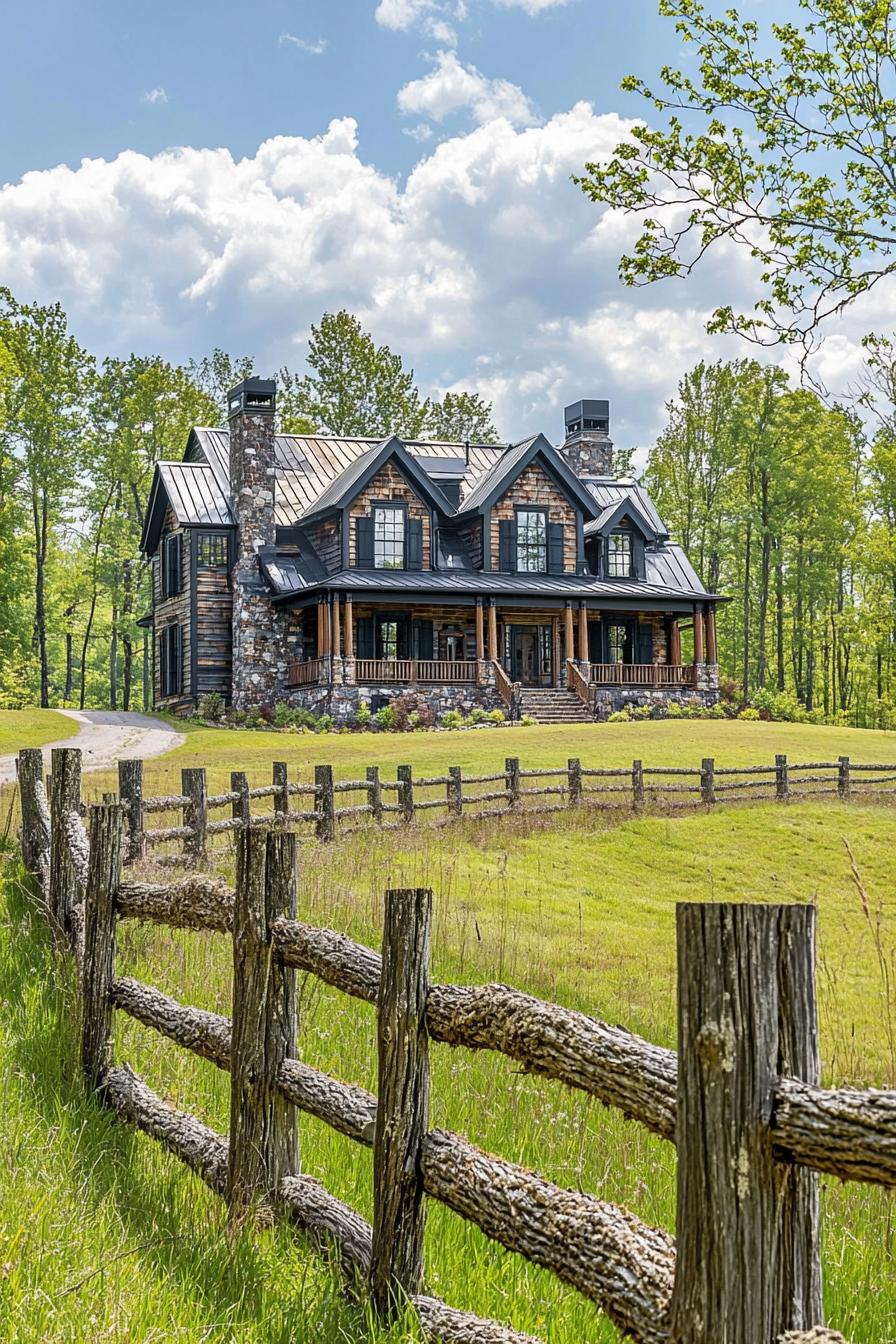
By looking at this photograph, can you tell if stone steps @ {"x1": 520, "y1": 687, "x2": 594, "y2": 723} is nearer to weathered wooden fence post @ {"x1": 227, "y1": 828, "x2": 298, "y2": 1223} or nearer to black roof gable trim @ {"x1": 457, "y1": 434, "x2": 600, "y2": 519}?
black roof gable trim @ {"x1": 457, "y1": 434, "x2": 600, "y2": 519}

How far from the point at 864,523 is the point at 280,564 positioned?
29739 mm

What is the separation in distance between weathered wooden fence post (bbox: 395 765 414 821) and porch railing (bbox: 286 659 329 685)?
1708 centimetres

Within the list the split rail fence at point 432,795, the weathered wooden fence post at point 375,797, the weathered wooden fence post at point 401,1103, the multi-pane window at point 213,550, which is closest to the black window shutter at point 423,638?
the multi-pane window at point 213,550

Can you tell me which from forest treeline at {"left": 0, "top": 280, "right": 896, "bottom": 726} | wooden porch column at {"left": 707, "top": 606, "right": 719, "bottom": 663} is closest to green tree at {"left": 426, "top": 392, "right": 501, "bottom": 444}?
forest treeline at {"left": 0, "top": 280, "right": 896, "bottom": 726}

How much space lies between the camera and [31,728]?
34.7m

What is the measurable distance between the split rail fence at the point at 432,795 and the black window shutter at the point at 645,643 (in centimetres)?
1418

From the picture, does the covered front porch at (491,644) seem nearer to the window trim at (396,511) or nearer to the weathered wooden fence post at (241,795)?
the window trim at (396,511)

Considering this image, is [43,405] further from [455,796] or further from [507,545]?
[455,796]

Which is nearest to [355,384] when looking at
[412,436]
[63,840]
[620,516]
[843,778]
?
[412,436]

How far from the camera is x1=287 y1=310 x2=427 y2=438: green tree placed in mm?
56625

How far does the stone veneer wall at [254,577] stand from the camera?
131ft

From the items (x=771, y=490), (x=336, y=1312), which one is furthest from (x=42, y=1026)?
(x=771, y=490)

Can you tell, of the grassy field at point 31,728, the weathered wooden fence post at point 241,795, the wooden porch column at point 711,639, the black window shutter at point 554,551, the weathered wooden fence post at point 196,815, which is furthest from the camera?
the wooden porch column at point 711,639

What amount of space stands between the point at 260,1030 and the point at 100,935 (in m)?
1.79
